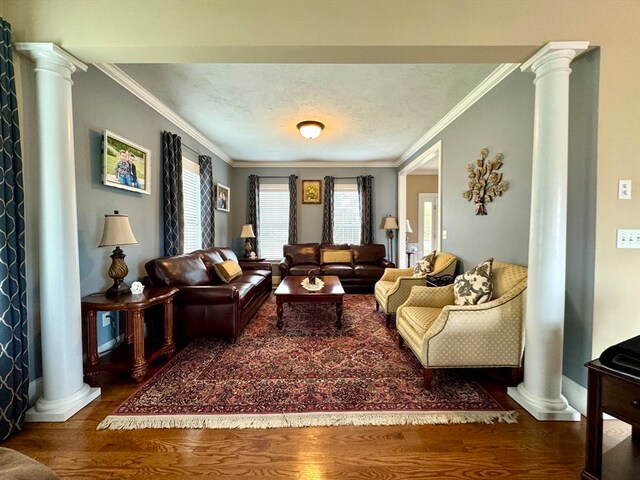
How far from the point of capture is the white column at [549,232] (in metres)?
1.70

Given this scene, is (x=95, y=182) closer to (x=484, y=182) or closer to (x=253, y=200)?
(x=253, y=200)

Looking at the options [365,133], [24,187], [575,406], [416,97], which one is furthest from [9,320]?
[365,133]

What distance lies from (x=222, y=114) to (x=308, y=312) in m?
2.94

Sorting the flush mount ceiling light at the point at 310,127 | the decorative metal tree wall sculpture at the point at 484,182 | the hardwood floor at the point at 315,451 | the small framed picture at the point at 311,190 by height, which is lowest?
the hardwood floor at the point at 315,451

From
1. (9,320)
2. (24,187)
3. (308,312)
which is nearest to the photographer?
(9,320)

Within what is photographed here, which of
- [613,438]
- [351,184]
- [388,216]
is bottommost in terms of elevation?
[613,438]

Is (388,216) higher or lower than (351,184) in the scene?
lower

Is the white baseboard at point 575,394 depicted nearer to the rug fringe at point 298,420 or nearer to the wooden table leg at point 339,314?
the rug fringe at point 298,420

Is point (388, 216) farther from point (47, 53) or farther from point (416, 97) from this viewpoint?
point (47, 53)

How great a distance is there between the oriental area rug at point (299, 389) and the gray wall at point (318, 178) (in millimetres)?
3627

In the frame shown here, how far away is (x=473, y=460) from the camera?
57.8 inches

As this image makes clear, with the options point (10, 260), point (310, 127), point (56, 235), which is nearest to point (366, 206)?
point (310, 127)

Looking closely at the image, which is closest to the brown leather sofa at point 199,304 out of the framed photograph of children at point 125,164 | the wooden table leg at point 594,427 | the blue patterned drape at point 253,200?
the framed photograph of children at point 125,164

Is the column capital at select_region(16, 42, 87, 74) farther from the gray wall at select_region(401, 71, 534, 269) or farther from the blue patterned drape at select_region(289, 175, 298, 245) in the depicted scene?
the blue patterned drape at select_region(289, 175, 298, 245)
